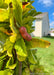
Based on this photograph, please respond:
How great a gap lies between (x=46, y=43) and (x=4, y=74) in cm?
36

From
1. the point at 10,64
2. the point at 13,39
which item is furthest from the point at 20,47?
the point at 10,64

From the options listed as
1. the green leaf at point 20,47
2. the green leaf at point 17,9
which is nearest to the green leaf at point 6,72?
the green leaf at point 20,47

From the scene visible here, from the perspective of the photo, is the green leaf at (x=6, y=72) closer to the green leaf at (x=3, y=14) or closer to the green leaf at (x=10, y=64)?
the green leaf at (x=10, y=64)

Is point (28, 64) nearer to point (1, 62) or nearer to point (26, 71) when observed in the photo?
point (26, 71)

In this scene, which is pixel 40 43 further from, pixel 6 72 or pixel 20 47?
pixel 6 72

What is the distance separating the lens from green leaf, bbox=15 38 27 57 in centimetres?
76

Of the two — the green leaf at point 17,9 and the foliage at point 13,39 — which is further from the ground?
the green leaf at point 17,9

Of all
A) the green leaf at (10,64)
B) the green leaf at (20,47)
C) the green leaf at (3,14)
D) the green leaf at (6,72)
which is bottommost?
the green leaf at (6,72)

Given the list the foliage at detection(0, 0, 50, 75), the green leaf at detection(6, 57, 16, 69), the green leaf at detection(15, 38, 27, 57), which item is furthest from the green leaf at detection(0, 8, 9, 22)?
the green leaf at detection(6, 57, 16, 69)

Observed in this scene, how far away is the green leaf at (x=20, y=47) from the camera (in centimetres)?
76

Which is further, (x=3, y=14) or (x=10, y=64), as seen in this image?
(x=10, y=64)

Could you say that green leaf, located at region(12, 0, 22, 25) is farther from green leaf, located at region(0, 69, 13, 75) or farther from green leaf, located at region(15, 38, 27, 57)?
green leaf, located at region(0, 69, 13, 75)

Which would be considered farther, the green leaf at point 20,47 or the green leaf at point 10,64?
the green leaf at point 10,64

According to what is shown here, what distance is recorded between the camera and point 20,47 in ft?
2.55
